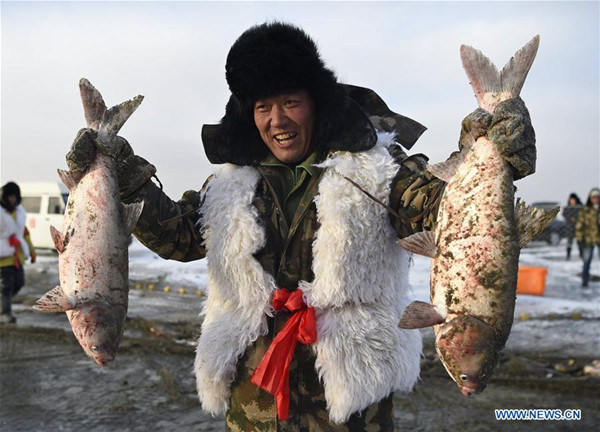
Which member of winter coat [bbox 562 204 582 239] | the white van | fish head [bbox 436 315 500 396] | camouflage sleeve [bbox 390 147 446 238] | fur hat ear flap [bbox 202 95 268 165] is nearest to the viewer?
fish head [bbox 436 315 500 396]

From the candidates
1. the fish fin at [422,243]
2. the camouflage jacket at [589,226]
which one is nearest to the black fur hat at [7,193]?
the fish fin at [422,243]

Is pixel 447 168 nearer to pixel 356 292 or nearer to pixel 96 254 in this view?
pixel 356 292

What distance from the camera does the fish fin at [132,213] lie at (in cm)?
265

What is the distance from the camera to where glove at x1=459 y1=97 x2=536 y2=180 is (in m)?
2.22

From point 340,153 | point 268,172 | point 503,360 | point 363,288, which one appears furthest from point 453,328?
point 503,360

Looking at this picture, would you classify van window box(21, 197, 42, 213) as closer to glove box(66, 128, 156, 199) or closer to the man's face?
glove box(66, 128, 156, 199)

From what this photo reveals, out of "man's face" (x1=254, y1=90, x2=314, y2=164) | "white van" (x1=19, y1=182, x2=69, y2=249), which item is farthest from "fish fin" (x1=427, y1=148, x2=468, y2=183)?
"white van" (x1=19, y1=182, x2=69, y2=249)

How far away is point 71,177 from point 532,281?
9.03 metres

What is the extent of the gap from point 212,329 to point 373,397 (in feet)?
2.72

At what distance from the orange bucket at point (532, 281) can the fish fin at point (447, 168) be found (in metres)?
8.17

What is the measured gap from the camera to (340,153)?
9.13ft

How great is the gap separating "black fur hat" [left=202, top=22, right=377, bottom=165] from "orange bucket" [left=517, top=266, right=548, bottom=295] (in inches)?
315

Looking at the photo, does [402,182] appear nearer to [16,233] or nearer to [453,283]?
[453,283]

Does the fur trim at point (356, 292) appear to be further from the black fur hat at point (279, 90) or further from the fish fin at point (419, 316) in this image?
the fish fin at point (419, 316)
